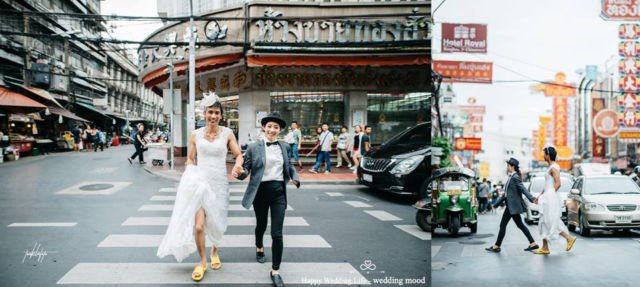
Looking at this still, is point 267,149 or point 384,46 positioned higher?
point 384,46

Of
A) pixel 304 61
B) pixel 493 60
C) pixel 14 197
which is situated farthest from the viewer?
pixel 493 60

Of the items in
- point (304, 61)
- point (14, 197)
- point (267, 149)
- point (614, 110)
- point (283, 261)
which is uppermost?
point (304, 61)

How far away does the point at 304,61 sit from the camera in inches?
116

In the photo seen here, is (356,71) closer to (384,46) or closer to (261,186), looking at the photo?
(384,46)

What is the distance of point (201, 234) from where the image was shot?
280cm

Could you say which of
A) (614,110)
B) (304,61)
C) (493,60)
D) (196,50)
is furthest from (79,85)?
(614,110)

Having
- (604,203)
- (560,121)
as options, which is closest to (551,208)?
(604,203)

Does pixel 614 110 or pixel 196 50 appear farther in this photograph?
pixel 614 110

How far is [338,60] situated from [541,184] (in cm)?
188

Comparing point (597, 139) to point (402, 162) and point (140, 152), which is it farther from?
point (140, 152)

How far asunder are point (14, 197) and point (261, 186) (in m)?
1.44

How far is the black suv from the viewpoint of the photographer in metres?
2.85

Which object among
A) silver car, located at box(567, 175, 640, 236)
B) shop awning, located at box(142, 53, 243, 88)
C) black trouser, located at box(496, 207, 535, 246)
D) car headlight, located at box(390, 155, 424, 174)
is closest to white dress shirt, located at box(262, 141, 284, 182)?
shop awning, located at box(142, 53, 243, 88)

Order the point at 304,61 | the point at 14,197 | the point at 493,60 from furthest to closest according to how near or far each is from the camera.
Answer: the point at 493,60, the point at 304,61, the point at 14,197
